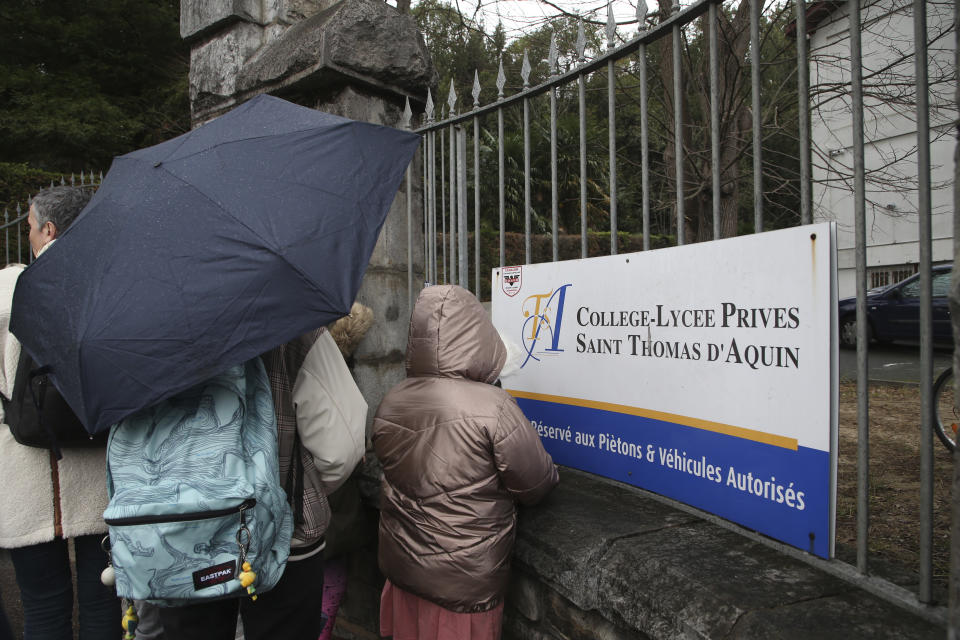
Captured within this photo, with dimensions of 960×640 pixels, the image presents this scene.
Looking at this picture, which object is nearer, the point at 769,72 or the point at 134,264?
the point at 134,264

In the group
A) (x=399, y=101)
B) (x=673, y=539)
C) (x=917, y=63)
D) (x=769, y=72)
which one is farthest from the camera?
(x=769, y=72)

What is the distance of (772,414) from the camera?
5.42 ft

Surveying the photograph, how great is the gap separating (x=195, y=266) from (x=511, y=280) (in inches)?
59.3

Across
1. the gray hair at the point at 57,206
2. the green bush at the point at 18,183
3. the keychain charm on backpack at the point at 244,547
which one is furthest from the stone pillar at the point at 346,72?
the green bush at the point at 18,183

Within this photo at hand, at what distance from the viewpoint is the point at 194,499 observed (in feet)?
4.47

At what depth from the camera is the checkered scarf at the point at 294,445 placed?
170 cm

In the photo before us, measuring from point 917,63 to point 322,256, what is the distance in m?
1.39

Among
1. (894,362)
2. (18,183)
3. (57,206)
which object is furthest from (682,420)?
(18,183)

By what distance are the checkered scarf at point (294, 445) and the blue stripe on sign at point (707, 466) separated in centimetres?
100

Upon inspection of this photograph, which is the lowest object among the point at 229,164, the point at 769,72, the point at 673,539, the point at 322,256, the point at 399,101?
the point at 673,539

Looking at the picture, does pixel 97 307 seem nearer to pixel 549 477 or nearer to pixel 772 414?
pixel 549 477

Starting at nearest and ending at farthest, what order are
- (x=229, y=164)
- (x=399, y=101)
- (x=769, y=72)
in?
(x=229, y=164), (x=399, y=101), (x=769, y=72)

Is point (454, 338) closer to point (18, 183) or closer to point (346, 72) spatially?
point (346, 72)

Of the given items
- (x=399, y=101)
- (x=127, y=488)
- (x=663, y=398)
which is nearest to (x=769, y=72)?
(x=399, y=101)
